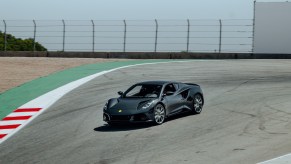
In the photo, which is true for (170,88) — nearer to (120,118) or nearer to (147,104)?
(147,104)

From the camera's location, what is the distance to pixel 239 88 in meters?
22.8

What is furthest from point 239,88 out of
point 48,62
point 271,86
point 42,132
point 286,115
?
point 48,62

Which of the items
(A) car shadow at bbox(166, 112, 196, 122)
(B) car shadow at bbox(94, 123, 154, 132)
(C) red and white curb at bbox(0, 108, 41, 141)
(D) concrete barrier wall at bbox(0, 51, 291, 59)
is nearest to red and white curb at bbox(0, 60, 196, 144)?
(C) red and white curb at bbox(0, 108, 41, 141)

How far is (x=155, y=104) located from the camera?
16.2 meters

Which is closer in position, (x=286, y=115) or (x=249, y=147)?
(x=249, y=147)

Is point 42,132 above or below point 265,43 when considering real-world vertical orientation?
below

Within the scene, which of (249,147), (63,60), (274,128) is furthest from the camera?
(63,60)

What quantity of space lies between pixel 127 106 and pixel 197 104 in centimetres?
264

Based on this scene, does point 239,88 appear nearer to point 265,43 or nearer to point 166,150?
point 166,150

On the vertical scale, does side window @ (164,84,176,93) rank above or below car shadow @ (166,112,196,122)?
above

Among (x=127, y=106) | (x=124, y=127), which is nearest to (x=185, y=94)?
(x=127, y=106)

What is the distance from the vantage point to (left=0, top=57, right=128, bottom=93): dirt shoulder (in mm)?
26344

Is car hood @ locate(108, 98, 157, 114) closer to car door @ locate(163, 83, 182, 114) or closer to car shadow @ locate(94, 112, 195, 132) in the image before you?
car shadow @ locate(94, 112, 195, 132)

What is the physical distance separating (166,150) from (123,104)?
3387mm
